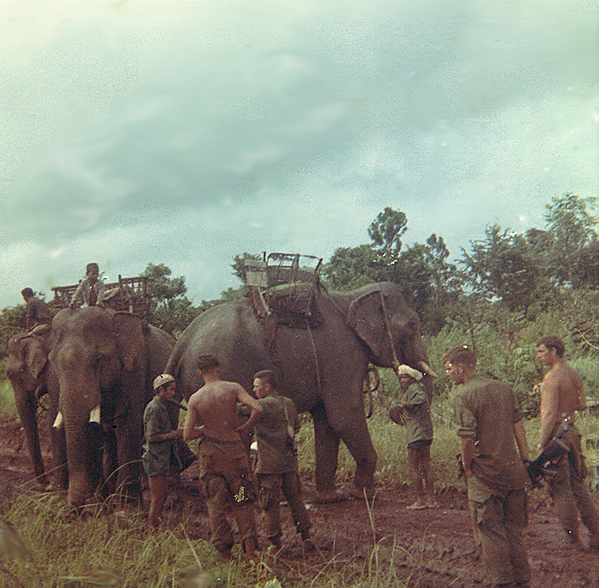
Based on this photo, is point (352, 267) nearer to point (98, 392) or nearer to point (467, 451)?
point (98, 392)

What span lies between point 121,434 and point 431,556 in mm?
3950

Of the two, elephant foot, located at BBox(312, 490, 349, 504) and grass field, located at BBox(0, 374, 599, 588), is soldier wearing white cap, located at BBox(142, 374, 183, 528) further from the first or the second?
elephant foot, located at BBox(312, 490, 349, 504)

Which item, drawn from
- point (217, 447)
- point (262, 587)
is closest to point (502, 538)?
point (262, 587)

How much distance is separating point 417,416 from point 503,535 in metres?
2.65

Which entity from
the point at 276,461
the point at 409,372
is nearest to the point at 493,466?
the point at 276,461

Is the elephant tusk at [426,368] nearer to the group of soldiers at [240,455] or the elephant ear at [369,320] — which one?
the elephant ear at [369,320]

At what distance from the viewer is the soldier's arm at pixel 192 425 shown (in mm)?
4590

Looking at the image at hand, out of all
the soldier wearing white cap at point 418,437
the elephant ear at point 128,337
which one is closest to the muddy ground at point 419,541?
the soldier wearing white cap at point 418,437

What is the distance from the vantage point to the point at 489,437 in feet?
12.8

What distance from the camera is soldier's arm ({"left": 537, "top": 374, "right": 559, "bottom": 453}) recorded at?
4.77 metres

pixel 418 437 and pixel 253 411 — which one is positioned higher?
pixel 253 411

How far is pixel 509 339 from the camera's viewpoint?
1223 cm

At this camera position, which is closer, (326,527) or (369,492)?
(326,527)

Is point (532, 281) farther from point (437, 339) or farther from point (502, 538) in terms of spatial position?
point (502, 538)
